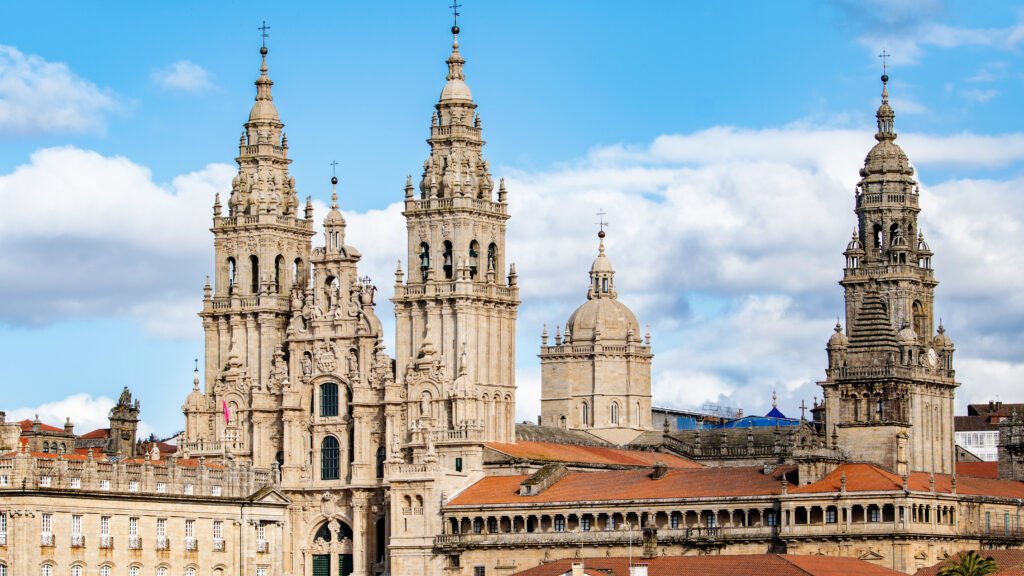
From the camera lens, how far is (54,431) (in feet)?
604

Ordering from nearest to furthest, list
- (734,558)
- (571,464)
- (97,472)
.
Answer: (734,558)
(97,472)
(571,464)

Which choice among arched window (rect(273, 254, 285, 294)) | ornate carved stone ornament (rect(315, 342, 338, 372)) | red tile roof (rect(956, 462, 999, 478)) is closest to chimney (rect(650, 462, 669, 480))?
ornate carved stone ornament (rect(315, 342, 338, 372))

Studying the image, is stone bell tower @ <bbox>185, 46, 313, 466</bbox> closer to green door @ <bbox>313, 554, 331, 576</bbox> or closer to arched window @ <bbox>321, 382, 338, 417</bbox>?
arched window @ <bbox>321, 382, 338, 417</bbox>

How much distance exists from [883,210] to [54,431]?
213 ft

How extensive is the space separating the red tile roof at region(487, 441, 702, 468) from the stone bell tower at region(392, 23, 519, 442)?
1.55 meters

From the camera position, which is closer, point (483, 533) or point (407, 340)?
point (483, 533)

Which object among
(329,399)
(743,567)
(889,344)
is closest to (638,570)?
(743,567)

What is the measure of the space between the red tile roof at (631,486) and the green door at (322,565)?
1249 centimetres

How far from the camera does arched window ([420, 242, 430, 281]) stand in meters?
146

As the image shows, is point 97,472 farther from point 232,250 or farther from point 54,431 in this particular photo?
point 54,431

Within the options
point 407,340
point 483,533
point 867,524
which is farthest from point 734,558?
point 407,340

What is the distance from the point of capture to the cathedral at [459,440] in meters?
125

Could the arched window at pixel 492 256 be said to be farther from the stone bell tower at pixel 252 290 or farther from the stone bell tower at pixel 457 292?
the stone bell tower at pixel 252 290

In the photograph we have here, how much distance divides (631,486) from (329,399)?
23888 mm
